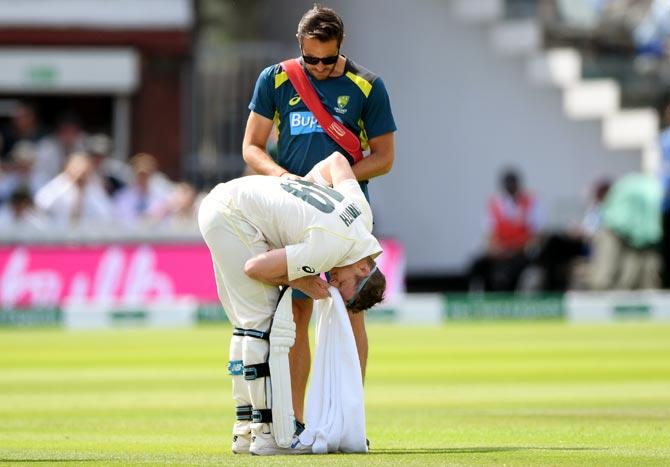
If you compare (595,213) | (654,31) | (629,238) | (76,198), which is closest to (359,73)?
(76,198)

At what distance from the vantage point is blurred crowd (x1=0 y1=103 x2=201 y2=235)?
1891cm

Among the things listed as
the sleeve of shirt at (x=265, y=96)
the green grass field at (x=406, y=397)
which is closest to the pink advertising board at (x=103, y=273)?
the green grass field at (x=406, y=397)

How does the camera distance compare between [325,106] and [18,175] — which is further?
[18,175]

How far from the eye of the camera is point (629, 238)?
1938cm

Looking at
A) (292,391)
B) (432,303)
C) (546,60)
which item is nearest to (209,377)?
(292,391)

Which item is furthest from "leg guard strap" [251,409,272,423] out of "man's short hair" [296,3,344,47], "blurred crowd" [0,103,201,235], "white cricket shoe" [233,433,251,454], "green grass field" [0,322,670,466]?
"blurred crowd" [0,103,201,235]

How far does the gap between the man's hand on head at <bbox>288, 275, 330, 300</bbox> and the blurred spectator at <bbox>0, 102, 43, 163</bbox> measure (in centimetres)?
1443

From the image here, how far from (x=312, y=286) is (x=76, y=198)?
12499mm

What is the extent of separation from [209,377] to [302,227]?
17.4ft

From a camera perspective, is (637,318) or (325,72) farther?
(637,318)

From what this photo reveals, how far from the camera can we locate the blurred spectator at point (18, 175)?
64.2ft

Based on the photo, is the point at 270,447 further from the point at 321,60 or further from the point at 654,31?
the point at 654,31

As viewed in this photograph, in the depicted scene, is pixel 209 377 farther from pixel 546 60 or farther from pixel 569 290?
pixel 546 60

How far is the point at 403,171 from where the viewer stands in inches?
1026
